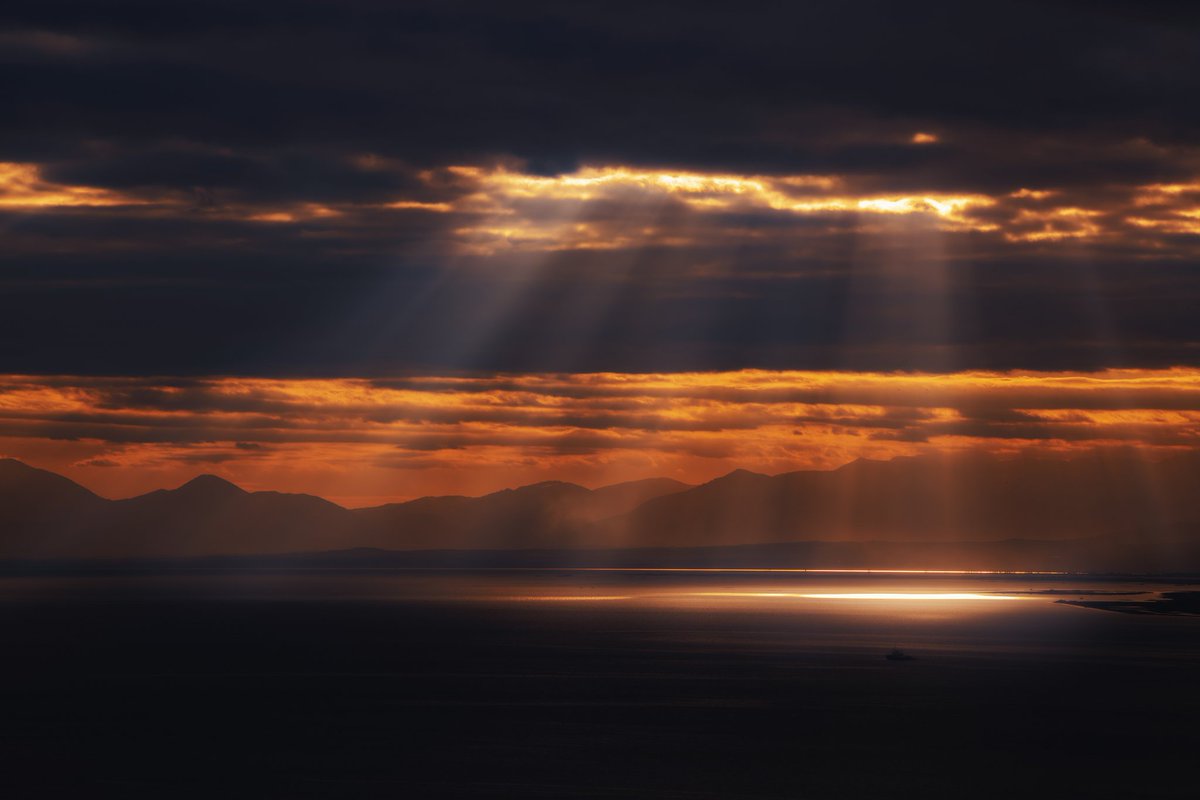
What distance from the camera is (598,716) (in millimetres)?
71625

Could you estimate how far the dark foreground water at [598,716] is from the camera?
54000 millimetres

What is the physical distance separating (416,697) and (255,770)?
24245 mm

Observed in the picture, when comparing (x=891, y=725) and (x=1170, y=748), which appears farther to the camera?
(x=891, y=725)

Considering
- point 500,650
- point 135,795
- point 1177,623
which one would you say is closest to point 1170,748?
point 135,795

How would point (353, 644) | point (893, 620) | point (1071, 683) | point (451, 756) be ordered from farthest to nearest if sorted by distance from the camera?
→ 1. point (893, 620)
2. point (353, 644)
3. point (1071, 683)
4. point (451, 756)

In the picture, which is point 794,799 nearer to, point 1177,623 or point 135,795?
point 135,795

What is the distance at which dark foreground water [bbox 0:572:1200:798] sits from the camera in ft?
177

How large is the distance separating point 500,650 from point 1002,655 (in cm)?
3711

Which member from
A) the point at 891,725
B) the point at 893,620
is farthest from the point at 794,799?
the point at 893,620

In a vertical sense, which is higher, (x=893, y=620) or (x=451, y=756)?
(x=893, y=620)

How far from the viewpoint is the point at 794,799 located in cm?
5078

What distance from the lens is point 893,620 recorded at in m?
175

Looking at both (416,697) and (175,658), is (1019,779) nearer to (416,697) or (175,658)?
(416,697)

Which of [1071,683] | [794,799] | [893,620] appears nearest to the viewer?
[794,799]
